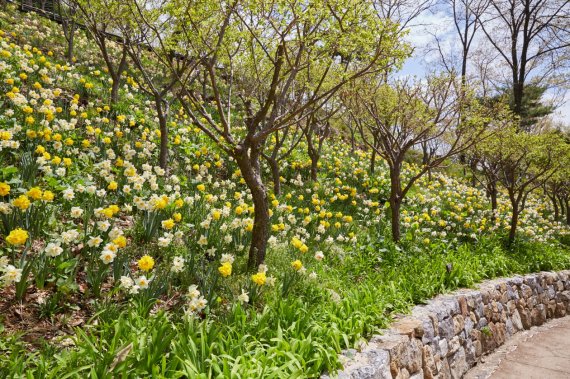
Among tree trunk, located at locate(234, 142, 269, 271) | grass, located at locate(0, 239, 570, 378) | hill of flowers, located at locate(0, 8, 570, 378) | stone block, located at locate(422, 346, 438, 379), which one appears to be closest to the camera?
grass, located at locate(0, 239, 570, 378)

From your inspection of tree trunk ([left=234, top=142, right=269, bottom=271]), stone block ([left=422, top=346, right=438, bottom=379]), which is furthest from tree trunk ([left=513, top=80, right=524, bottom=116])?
tree trunk ([left=234, top=142, right=269, bottom=271])

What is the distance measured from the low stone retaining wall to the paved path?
151 mm

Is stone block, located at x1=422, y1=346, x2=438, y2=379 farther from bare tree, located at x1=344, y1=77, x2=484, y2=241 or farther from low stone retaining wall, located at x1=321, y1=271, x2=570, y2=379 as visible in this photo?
bare tree, located at x1=344, y1=77, x2=484, y2=241

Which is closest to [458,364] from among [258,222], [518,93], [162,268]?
[258,222]

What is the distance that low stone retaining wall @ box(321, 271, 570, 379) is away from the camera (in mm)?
3713

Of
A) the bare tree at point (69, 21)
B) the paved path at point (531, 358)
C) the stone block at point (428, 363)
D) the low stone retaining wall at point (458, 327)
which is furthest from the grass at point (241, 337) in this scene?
the bare tree at point (69, 21)

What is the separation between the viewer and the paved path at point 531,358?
540 centimetres

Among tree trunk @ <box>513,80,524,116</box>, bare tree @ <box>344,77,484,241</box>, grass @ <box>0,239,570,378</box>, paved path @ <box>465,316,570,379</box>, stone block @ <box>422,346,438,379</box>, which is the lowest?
paved path @ <box>465,316,570,379</box>

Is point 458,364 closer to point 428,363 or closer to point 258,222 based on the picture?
point 428,363

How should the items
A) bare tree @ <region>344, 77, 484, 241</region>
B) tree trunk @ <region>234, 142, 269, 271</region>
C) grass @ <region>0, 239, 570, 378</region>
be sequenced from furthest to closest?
bare tree @ <region>344, 77, 484, 241</region>, tree trunk @ <region>234, 142, 269, 271</region>, grass @ <region>0, 239, 570, 378</region>

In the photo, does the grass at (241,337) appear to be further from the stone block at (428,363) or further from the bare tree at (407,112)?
the bare tree at (407,112)

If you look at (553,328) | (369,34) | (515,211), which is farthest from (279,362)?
(515,211)

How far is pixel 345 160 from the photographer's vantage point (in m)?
11.5

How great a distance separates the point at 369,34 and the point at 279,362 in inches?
118
